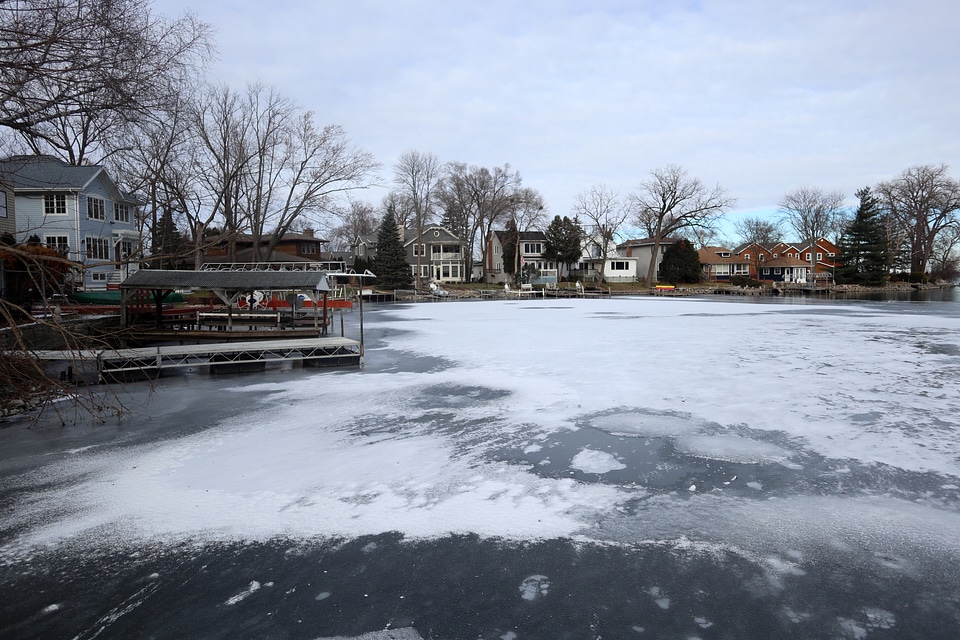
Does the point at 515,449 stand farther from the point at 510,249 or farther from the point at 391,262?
the point at 510,249

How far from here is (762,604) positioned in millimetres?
4406

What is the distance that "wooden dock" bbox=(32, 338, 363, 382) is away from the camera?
571 inches

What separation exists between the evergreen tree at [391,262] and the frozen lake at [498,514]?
48.2 meters

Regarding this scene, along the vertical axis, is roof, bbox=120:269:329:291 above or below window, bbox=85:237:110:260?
below

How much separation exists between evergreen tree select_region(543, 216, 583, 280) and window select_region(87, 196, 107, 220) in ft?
153

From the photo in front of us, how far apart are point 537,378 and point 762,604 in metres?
9.08

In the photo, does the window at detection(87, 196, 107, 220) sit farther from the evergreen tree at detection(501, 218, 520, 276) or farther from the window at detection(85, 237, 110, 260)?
the evergreen tree at detection(501, 218, 520, 276)

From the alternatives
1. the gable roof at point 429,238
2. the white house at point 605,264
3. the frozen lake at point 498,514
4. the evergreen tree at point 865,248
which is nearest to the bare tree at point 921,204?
the evergreen tree at point 865,248

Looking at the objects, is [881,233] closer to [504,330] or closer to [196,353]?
[504,330]

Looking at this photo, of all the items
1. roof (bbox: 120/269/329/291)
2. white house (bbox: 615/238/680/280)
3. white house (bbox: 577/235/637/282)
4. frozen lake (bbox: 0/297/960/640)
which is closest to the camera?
frozen lake (bbox: 0/297/960/640)

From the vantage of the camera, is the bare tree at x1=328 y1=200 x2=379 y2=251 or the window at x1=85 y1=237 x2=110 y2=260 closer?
the window at x1=85 y1=237 x2=110 y2=260

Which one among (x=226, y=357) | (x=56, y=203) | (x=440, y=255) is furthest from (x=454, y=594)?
(x=440, y=255)

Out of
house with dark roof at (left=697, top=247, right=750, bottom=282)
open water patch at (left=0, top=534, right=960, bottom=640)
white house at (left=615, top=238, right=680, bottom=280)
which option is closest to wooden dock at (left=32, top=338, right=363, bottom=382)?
open water patch at (left=0, top=534, right=960, bottom=640)

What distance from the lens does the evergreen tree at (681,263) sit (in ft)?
233
